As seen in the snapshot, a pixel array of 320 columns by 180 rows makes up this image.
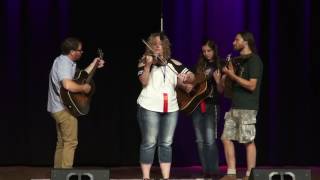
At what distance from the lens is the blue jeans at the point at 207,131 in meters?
5.95

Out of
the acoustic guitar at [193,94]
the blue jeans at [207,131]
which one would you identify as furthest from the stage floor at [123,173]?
the acoustic guitar at [193,94]

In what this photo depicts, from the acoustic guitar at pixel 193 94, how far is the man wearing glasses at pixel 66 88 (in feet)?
2.64

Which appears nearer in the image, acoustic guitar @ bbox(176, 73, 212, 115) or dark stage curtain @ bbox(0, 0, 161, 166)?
acoustic guitar @ bbox(176, 73, 212, 115)

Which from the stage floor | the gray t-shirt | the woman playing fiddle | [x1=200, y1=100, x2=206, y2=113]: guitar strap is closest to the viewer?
the woman playing fiddle

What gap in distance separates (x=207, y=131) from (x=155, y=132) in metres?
0.94

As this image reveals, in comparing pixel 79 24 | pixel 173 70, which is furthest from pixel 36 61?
pixel 173 70

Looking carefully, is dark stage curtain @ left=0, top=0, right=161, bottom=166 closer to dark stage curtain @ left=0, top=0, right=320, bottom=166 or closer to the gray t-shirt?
dark stage curtain @ left=0, top=0, right=320, bottom=166

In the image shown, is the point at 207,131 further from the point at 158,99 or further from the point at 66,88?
the point at 66,88

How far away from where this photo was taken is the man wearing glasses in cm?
544

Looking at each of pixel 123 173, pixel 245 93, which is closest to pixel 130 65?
pixel 123 173

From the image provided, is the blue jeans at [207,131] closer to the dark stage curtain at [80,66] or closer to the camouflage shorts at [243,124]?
the camouflage shorts at [243,124]

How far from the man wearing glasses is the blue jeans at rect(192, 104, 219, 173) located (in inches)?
42.7

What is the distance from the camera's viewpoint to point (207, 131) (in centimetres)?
596

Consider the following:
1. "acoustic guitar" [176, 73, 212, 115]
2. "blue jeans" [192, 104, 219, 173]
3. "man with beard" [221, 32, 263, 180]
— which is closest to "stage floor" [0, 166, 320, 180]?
"blue jeans" [192, 104, 219, 173]
